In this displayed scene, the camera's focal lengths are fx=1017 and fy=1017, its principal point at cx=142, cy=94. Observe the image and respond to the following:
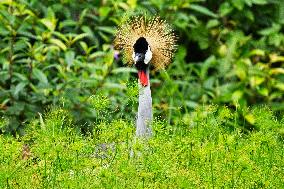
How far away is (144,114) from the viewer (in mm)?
4434

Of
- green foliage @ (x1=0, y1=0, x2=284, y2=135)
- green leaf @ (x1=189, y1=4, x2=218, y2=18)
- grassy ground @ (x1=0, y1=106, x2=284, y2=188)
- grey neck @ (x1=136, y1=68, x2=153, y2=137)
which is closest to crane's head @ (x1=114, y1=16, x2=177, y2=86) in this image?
grey neck @ (x1=136, y1=68, x2=153, y2=137)

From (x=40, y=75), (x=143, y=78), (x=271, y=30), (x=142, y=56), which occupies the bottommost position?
(x=143, y=78)

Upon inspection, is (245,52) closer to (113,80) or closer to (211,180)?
(113,80)

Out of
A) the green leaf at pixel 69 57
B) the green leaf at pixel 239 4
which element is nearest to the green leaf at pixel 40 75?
the green leaf at pixel 69 57

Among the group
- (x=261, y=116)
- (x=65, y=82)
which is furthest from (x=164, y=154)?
Result: (x=65, y=82)

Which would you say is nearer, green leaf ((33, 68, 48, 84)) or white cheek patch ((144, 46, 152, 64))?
white cheek patch ((144, 46, 152, 64))

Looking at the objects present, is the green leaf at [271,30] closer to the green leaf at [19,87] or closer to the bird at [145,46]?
the green leaf at [19,87]

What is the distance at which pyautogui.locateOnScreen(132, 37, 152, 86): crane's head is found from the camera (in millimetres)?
4574

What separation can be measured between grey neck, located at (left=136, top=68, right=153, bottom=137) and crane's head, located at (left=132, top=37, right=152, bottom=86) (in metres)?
0.07

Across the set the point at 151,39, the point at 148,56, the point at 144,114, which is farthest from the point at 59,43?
the point at 144,114

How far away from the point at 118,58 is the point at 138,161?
298cm

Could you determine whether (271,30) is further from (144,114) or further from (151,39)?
(144,114)

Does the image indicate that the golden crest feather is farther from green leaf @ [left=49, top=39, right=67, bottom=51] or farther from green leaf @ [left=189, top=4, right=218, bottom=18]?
green leaf @ [left=189, top=4, right=218, bottom=18]

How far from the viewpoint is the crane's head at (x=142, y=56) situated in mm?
4574
